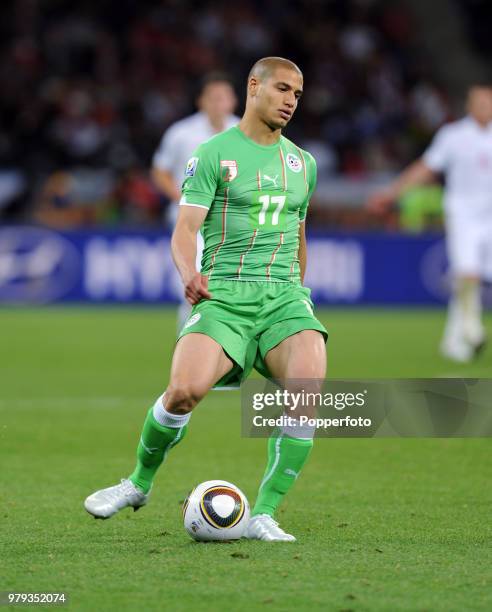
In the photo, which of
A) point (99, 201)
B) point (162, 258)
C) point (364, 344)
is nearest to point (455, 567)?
point (364, 344)

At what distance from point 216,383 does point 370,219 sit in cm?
1428

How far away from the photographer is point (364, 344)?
1416 cm

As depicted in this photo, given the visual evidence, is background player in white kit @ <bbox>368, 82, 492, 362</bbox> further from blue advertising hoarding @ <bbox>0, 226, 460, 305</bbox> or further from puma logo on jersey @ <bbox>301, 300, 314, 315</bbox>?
puma logo on jersey @ <bbox>301, 300, 314, 315</bbox>

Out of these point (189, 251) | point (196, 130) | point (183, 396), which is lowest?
point (183, 396)

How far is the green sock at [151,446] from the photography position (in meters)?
5.41

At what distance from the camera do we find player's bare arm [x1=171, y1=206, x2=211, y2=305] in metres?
5.18

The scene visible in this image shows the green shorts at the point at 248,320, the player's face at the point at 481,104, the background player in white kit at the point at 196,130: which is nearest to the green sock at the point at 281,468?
the green shorts at the point at 248,320

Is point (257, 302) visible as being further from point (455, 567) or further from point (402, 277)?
point (402, 277)

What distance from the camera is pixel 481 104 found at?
12508mm

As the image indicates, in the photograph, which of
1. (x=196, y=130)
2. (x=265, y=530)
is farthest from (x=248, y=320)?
(x=196, y=130)

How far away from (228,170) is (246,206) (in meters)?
0.18

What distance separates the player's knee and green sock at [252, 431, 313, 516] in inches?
17.0

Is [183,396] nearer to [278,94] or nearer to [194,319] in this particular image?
[194,319]

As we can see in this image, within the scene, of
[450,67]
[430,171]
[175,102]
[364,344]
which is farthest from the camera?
[450,67]
